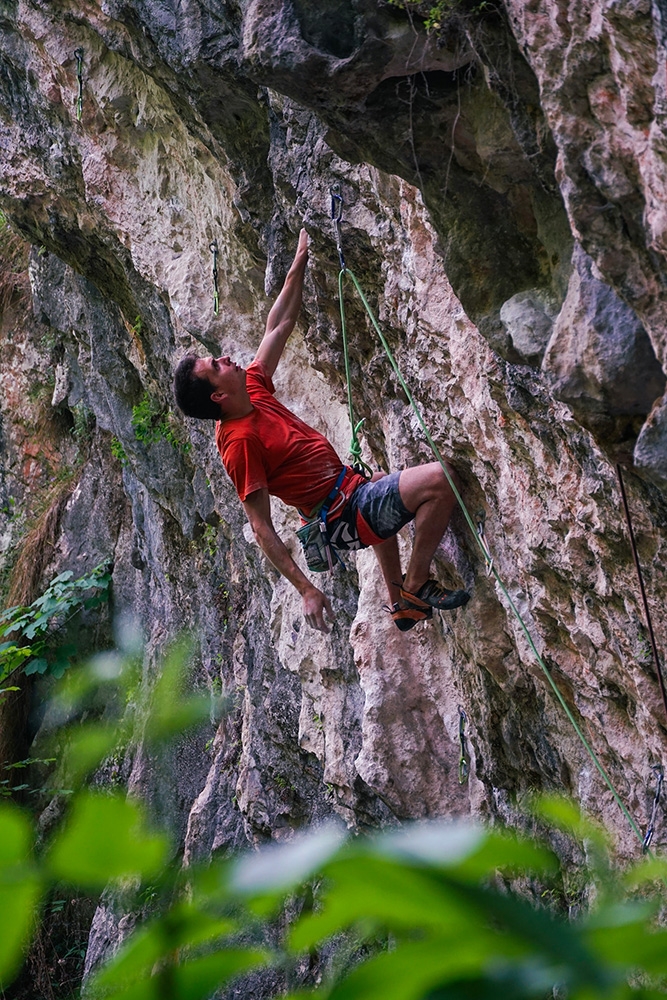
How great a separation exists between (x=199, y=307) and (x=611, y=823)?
375 cm

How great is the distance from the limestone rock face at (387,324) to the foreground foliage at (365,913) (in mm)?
170

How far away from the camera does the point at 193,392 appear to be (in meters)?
4.32

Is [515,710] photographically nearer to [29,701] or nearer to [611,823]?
[611,823]

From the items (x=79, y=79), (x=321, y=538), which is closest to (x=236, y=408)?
(x=321, y=538)

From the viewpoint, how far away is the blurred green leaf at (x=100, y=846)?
43 centimetres

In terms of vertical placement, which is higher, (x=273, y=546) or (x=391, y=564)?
(x=273, y=546)

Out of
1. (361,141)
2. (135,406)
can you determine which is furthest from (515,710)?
(135,406)

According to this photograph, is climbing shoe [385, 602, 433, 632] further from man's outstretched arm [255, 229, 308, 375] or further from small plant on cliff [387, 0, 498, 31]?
small plant on cliff [387, 0, 498, 31]

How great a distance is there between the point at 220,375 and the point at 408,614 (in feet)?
4.32

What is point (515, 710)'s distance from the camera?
13.9 feet

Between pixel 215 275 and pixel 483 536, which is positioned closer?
pixel 483 536

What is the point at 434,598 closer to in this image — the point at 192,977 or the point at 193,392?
the point at 193,392

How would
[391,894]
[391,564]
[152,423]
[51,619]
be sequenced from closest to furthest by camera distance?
[391,894]
[391,564]
[152,423]
[51,619]

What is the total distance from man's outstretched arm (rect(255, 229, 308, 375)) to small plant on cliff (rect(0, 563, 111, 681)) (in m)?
5.98
